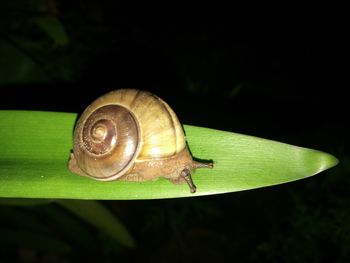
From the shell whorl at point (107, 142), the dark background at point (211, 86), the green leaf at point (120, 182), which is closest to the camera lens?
the green leaf at point (120, 182)

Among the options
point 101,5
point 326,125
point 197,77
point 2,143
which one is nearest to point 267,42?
point 197,77

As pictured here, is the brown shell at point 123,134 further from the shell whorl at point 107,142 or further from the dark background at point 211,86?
the dark background at point 211,86

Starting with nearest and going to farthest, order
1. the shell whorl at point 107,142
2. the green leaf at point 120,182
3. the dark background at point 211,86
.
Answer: the green leaf at point 120,182
the shell whorl at point 107,142
the dark background at point 211,86

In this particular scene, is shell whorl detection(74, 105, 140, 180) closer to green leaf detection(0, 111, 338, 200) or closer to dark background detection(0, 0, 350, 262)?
green leaf detection(0, 111, 338, 200)

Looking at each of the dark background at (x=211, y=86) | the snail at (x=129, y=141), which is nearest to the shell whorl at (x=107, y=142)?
the snail at (x=129, y=141)

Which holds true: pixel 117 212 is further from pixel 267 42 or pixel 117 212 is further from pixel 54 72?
pixel 267 42

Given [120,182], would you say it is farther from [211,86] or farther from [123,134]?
[211,86]

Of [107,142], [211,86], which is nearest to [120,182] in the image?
[107,142]

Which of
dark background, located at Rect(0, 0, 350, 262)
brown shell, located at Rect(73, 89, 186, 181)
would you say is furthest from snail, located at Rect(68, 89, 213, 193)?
dark background, located at Rect(0, 0, 350, 262)
